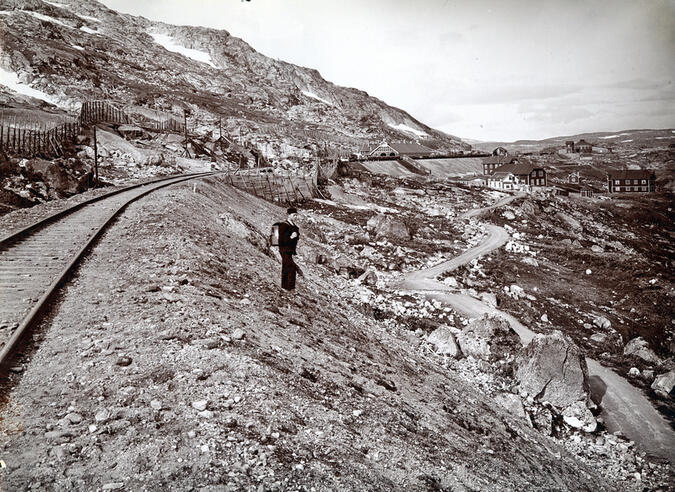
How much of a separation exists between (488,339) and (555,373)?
2999 mm

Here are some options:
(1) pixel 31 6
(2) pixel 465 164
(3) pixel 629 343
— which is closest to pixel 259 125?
(2) pixel 465 164

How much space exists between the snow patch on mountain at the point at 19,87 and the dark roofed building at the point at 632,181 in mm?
95391

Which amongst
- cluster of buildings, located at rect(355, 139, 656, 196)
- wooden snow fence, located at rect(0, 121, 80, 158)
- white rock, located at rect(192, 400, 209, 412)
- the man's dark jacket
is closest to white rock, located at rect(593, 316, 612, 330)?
the man's dark jacket

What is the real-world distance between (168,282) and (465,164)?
10145 cm

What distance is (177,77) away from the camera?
120938 millimetres

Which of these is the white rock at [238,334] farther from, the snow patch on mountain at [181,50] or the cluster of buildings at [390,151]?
the snow patch on mountain at [181,50]

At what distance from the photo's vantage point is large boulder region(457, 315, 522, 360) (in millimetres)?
16469

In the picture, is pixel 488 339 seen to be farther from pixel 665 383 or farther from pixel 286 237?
pixel 286 237

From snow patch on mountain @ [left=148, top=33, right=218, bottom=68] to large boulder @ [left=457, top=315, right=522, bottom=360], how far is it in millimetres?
161788

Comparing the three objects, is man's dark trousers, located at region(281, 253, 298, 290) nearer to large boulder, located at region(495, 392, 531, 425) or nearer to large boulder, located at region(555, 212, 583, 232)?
large boulder, located at region(495, 392, 531, 425)

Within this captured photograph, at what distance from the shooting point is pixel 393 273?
25469 mm

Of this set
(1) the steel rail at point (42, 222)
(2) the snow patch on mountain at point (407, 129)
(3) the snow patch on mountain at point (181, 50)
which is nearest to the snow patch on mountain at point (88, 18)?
(3) the snow patch on mountain at point (181, 50)

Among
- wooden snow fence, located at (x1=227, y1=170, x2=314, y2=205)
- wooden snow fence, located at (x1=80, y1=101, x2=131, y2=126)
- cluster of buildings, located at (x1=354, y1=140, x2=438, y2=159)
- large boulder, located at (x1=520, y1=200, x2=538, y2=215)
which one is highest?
cluster of buildings, located at (x1=354, y1=140, x2=438, y2=159)

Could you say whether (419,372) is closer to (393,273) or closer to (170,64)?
(393,273)
